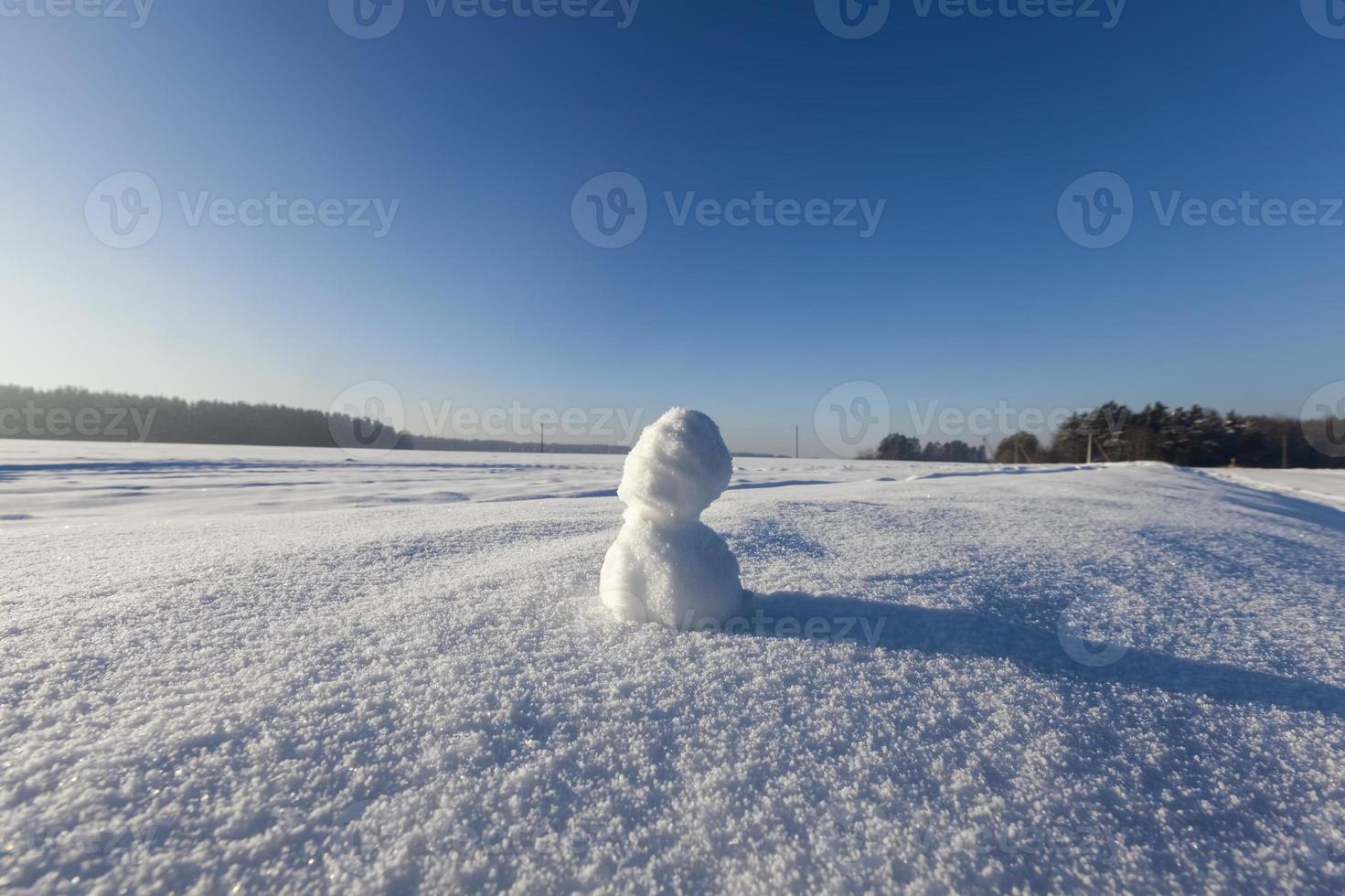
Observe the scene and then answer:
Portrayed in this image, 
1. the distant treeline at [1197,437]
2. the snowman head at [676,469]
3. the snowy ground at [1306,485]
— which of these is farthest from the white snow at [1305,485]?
the distant treeline at [1197,437]

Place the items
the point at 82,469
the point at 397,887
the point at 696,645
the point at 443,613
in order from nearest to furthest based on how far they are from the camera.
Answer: the point at 397,887
the point at 696,645
the point at 443,613
the point at 82,469

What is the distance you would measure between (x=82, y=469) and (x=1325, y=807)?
501 inches

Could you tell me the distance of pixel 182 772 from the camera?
103 cm

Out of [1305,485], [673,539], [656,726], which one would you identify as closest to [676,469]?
[673,539]

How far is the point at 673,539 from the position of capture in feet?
6.20

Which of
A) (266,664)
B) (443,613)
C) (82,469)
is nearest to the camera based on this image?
(266,664)

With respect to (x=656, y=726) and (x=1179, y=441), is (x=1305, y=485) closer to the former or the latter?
(x=656, y=726)

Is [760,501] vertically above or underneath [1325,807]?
above

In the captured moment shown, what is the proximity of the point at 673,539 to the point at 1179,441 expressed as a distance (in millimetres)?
44243

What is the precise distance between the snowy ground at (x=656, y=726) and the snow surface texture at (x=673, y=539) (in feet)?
0.38

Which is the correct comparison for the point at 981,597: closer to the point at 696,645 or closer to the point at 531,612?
the point at 696,645

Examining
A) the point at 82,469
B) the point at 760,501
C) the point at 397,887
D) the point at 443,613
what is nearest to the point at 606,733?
the point at 397,887

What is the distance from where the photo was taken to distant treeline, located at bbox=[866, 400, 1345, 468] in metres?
31.8

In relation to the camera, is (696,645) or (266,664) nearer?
(266,664)
